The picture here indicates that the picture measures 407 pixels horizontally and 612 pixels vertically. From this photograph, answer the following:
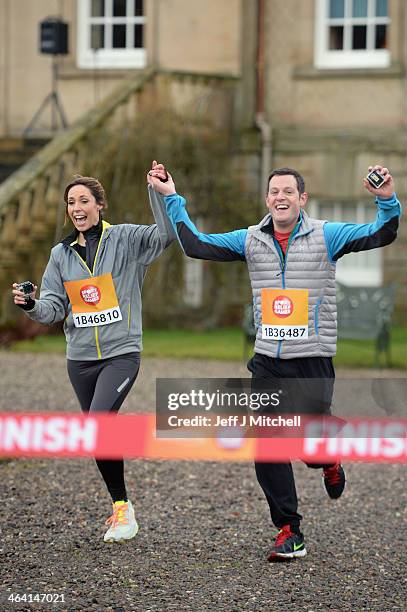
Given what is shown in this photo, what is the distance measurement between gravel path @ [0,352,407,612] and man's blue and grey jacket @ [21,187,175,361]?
99 centimetres

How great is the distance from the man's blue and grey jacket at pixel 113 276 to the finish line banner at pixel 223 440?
0.35 m

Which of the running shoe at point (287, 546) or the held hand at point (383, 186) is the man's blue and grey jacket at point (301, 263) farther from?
the running shoe at point (287, 546)

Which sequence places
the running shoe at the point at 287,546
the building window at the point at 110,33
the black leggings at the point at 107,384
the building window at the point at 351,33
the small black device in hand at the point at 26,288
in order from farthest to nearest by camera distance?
the building window at the point at 110,33, the building window at the point at 351,33, the black leggings at the point at 107,384, the running shoe at the point at 287,546, the small black device in hand at the point at 26,288

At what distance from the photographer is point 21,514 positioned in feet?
27.2

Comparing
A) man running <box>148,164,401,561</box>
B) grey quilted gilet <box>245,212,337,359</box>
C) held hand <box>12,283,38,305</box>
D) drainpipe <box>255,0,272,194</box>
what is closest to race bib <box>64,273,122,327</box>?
held hand <box>12,283,38,305</box>

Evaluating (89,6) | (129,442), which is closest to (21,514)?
(129,442)

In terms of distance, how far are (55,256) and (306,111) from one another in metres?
14.4

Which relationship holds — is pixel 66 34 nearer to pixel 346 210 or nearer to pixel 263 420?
pixel 346 210

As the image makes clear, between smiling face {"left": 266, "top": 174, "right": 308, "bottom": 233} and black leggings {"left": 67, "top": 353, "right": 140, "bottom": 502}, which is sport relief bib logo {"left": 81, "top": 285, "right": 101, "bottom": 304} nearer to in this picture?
black leggings {"left": 67, "top": 353, "right": 140, "bottom": 502}

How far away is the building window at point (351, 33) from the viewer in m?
21.3

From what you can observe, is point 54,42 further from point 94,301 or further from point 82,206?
point 94,301

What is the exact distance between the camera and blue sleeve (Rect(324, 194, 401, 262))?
6.63 meters

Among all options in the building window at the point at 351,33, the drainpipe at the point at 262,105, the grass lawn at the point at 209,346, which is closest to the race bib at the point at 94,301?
the grass lawn at the point at 209,346

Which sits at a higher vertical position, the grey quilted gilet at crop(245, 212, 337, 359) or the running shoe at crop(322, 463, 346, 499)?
the grey quilted gilet at crop(245, 212, 337, 359)
